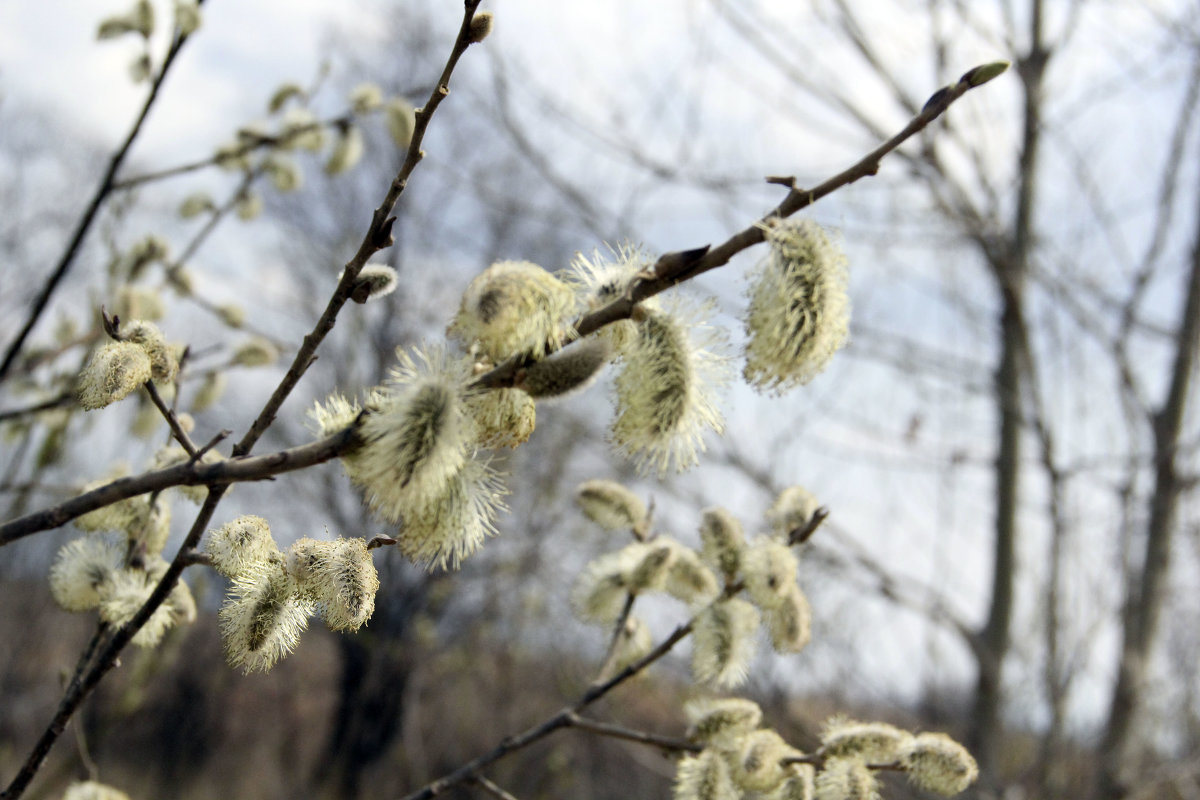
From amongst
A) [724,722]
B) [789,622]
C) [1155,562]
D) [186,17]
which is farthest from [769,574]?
[1155,562]

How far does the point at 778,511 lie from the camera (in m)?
1.41

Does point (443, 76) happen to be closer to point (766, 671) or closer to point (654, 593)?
point (654, 593)

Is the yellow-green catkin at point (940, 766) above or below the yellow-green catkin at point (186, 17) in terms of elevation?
below

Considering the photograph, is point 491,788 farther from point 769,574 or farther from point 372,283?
point 372,283

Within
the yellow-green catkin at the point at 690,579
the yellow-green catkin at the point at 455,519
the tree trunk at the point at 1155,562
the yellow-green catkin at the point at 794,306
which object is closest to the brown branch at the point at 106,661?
the yellow-green catkin at the point at 455,519

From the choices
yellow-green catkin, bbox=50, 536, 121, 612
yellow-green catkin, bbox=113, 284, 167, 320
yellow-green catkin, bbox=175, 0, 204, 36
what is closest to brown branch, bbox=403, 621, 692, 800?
yellow-green catkin, bbox=50, 536, 121, 612

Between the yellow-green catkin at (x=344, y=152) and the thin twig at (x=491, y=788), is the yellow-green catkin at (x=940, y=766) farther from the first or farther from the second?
the yellow-green catkin at (x=344, y=152)

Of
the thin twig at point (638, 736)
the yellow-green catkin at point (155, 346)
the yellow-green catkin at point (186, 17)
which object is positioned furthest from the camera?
the yellow-green catkin at point (186, 17)

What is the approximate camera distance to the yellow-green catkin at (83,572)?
45.6 inches

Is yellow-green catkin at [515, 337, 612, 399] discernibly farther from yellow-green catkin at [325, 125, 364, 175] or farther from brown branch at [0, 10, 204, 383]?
yellow-green catkin at [325, 125, 364, 175]

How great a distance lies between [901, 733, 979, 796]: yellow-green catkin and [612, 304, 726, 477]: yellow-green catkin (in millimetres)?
584

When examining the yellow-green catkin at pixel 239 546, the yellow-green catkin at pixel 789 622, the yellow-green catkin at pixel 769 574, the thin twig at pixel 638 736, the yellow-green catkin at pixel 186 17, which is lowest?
the thin twig at pixel 638 736

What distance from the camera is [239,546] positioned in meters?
0.88

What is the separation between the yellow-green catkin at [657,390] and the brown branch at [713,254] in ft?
0.17
